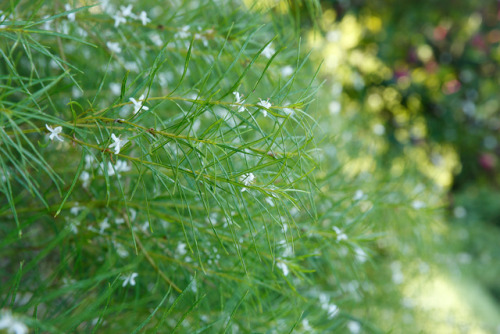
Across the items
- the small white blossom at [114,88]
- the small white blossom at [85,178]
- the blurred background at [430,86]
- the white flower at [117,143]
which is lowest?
the white flower at [117,143]

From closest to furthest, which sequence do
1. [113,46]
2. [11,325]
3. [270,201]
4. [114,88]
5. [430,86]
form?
[11,325] < [270,201] < [113,46] < [114,88] < [430,86]

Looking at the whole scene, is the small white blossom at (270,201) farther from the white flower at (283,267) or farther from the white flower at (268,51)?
the white flower at (268,51)

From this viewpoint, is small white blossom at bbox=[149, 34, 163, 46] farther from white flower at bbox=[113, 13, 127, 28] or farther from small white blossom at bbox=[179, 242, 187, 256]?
small white blossom at bbox=[179, 242, 187, 256]

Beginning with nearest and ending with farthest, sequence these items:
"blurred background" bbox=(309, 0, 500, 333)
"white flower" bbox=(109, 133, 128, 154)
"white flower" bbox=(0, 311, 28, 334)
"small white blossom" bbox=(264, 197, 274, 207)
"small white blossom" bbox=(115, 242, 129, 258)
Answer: "white flower" bbox=(0, 311, 28, 334) → "white flower" bbox=(109, 133, 128, 154) → "small white blossom" bbox=(264, 197, 274, 207) → "small white blossom" bbox=(115, 242, 129, 258) → "blurred background" bbox=(309, 0, 500, 333)

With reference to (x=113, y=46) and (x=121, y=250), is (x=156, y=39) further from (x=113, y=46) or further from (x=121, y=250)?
(x=121, y=250)

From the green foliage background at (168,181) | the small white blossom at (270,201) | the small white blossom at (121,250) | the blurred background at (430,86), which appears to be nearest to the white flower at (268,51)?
the green foliage background at (168,181)

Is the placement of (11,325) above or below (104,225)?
below

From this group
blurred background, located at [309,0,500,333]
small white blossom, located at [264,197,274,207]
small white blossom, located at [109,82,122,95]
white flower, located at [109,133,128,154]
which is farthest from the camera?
blurred background, located at [309,0,500,333]

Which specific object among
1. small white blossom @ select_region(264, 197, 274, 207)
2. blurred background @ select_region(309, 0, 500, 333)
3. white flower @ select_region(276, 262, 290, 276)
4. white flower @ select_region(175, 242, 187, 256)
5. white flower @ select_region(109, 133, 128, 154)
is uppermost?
blurred background @ select_region(309, 0, 500, 333)

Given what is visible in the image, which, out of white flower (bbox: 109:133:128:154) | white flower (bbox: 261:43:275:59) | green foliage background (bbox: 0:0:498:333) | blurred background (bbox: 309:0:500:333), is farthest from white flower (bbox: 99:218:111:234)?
blurred background (bbox: 309:0:500:333)

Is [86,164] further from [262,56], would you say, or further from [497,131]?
[497,131]

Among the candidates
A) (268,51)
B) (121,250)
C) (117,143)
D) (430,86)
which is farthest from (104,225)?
(430,86)
